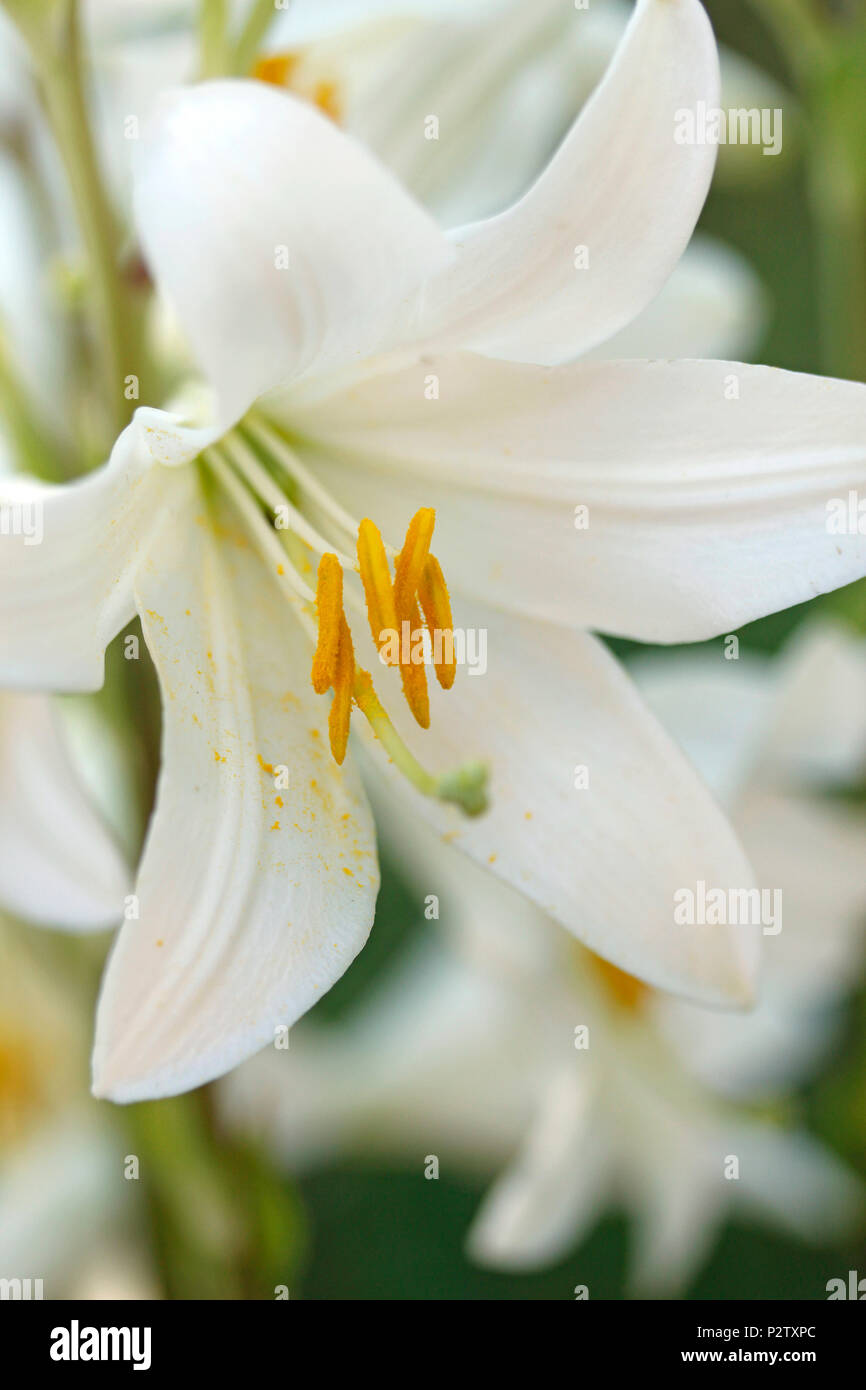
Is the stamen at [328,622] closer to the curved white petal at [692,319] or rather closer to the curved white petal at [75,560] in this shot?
the curved white petal at [75,560]

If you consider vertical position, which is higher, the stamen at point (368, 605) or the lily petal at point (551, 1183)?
the stamen at point (368, 605)

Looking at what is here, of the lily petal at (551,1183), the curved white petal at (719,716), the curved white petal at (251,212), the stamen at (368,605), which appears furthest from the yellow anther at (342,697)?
the lily petal at (551,1183)

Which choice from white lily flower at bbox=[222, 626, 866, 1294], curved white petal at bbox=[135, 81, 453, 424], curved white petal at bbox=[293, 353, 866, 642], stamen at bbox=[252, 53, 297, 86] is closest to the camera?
curved white petal at bbox=[135, 81, 453, 424]

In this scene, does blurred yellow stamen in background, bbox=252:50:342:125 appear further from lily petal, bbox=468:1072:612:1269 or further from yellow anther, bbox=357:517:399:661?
lily petal, bbox=468:1072:612:1269

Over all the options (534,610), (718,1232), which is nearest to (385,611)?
(534,610)

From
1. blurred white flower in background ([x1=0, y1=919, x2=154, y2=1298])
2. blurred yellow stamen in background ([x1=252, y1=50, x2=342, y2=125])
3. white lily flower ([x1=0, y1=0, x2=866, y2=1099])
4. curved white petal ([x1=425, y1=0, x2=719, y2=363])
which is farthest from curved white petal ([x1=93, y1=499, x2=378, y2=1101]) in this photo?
blurred white flower in background ([x1=0, y1=919, x2=154, y2=1298])
